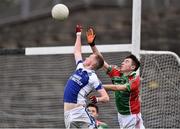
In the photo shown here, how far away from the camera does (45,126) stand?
52.7ft

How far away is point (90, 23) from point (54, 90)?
6.12 meters

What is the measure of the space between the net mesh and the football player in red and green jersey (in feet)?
3.62

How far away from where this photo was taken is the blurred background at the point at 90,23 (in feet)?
72.1

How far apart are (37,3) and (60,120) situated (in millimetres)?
6411

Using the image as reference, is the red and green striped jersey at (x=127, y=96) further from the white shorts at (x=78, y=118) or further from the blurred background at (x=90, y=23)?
the blurred background at (x=90, y=23)

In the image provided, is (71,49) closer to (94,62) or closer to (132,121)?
(132,121)

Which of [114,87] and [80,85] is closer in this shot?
[80,85]

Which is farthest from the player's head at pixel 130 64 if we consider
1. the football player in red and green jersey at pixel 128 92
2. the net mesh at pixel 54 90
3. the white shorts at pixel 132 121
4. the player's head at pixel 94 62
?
the net mesh at pixel 54 90

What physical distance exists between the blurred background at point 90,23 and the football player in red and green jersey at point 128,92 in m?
7.97

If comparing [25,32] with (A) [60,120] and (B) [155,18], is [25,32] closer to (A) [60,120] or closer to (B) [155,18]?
(B) [155,18]

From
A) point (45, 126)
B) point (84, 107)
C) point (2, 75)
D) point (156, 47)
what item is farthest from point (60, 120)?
point (156, 47)

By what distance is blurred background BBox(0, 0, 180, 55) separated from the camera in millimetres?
21984

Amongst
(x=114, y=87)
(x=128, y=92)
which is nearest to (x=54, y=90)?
(x=128, y=92)

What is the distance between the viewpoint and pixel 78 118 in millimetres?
12297
